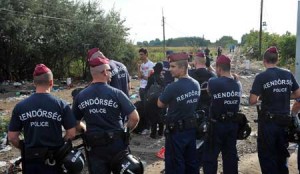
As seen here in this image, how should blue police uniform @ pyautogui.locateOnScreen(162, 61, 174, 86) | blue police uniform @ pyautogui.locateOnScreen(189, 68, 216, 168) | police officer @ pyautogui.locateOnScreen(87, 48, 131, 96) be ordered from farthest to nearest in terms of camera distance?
blue police uniform @ pyautogui.locateOnScreen(162, 61, 174, 86)
police officer @ pyautogui.locateOnScreen(87, 48, 131, 96)
blue police uniform @ pyautogui.locateOnScreen(189, 68, 216, 168)

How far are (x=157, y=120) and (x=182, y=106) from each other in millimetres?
3460

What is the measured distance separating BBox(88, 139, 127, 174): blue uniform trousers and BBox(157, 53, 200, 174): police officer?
1.00 meters

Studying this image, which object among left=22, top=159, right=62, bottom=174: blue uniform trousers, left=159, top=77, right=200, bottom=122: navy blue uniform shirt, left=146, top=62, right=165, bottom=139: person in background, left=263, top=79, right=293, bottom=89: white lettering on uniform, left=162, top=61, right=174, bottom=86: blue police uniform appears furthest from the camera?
left=162, top=61, right=174, bottom=86: blue police uniform

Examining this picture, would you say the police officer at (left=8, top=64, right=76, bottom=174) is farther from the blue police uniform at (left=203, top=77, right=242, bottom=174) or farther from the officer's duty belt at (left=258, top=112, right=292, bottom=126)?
the officer's duty belt at (left=258, top=112, right=292, bottom=126)

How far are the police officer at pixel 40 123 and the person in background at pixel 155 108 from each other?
4.08m

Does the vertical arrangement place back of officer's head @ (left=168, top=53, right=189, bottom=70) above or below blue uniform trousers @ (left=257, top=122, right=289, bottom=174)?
above

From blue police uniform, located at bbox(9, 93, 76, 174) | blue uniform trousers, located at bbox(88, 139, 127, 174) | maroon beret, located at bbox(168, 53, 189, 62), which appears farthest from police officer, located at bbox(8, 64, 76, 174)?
maroon beret, located at bbox(168, 53, 189, 62)

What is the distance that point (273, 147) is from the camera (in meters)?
5.20

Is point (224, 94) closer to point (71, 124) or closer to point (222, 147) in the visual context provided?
point (222, 147)

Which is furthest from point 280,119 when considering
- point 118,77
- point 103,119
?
point 118,77

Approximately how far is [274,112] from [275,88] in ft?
1.11

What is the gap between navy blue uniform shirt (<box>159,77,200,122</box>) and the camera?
15.9ft

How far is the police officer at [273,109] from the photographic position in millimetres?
5117

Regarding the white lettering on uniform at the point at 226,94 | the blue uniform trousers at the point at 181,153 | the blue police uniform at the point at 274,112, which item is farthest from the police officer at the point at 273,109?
the blue uniform trousers at the point at 181,153
